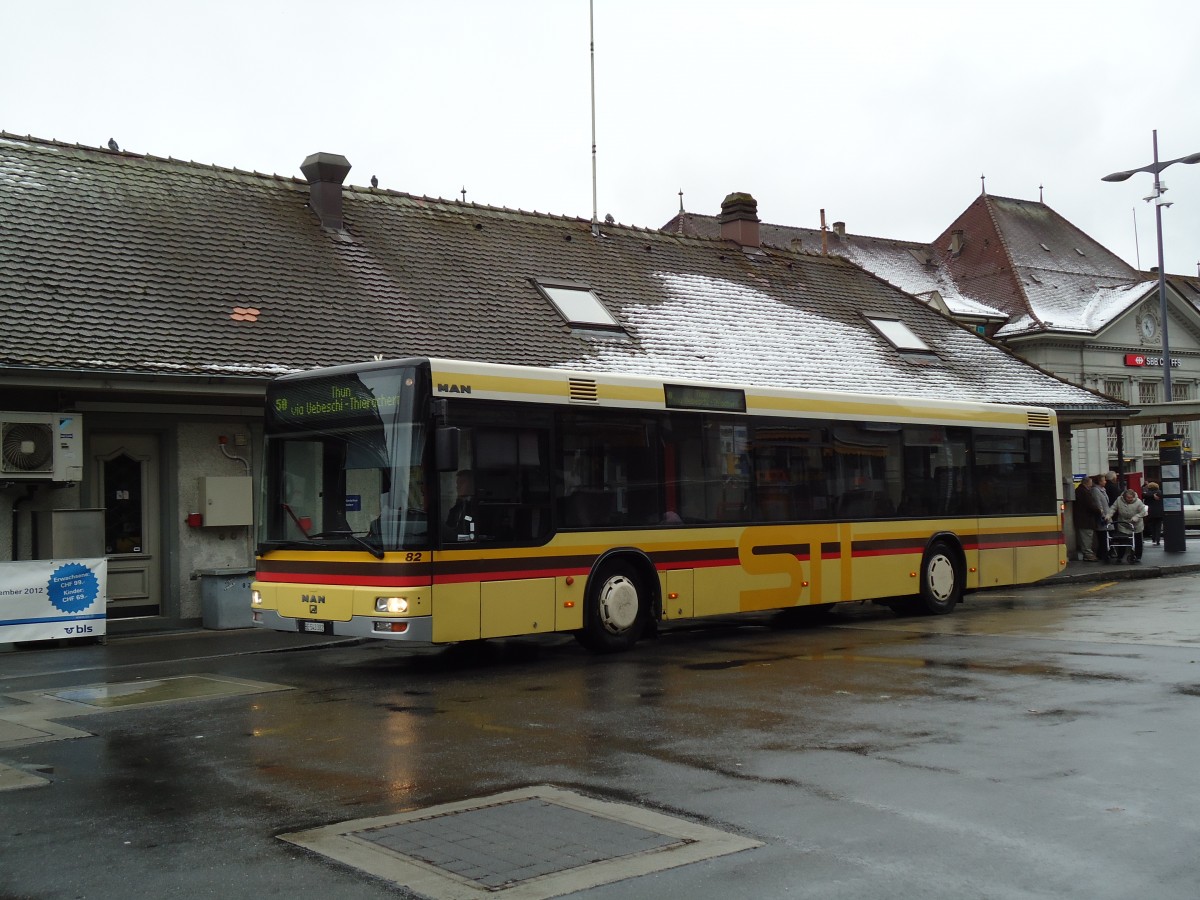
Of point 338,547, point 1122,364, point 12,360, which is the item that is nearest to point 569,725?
point 338,547

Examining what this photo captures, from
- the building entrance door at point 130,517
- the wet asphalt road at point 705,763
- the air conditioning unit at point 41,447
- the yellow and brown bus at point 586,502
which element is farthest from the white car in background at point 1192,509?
the air conditioning unit at point 41,447

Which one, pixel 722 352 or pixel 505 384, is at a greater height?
pixel 722 352

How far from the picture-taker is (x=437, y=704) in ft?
34.9

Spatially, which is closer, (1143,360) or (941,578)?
(941,578)

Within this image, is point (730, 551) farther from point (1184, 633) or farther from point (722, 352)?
point (722, 352)

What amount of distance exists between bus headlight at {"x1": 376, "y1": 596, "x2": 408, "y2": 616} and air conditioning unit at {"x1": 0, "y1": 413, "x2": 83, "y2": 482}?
619 centimetres

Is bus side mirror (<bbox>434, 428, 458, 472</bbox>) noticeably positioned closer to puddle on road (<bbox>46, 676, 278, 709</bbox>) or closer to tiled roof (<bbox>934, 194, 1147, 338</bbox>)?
puddle on road (<bbox>46, 676, 278, 709</bbox>)

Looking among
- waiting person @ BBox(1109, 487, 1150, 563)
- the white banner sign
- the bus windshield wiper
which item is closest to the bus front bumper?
the bus windshield wiper

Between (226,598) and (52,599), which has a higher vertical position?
(52,599)

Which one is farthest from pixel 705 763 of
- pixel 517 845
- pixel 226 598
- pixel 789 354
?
pixel 789 354

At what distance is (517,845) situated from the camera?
6.00 metres

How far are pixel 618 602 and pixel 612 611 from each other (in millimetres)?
118

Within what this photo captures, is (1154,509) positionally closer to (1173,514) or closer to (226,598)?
(1173,514)

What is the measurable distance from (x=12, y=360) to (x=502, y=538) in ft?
21.7
